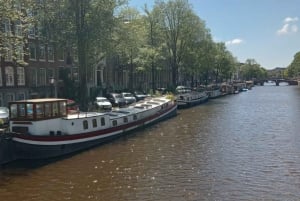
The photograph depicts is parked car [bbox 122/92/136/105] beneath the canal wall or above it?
above

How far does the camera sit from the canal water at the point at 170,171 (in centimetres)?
1952

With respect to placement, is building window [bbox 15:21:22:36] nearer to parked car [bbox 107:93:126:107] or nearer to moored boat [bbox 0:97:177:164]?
parked car [bbox 107:93:126:107]

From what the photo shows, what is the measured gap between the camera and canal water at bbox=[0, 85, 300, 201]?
19.5 metres

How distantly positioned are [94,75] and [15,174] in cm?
5125

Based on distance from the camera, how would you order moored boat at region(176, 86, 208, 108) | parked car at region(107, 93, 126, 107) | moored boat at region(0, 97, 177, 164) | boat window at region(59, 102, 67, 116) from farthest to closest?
moored boat at region(176, 86, 208, 108), parked car at region(107, 93, 126, 107), boat window at region(59, 102, 67, 116), moored boat at region(0, 97, 177, 164)

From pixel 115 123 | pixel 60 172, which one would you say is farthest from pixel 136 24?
pixel 60 172

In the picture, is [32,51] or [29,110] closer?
[29,110]

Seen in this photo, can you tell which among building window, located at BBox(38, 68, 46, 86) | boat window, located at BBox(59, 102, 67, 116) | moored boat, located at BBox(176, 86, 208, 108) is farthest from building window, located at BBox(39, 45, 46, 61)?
boat window, located at BBox(59, 102, 67, 116)

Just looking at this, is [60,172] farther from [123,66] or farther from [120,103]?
[123,66]

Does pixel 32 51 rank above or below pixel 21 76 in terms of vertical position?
above

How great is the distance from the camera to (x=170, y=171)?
2344cm

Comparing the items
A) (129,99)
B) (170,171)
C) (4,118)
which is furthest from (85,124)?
(129,99)

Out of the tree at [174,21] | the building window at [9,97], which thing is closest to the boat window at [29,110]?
the building window at [9,97]

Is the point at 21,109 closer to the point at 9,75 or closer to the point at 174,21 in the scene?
the point at 9,75
